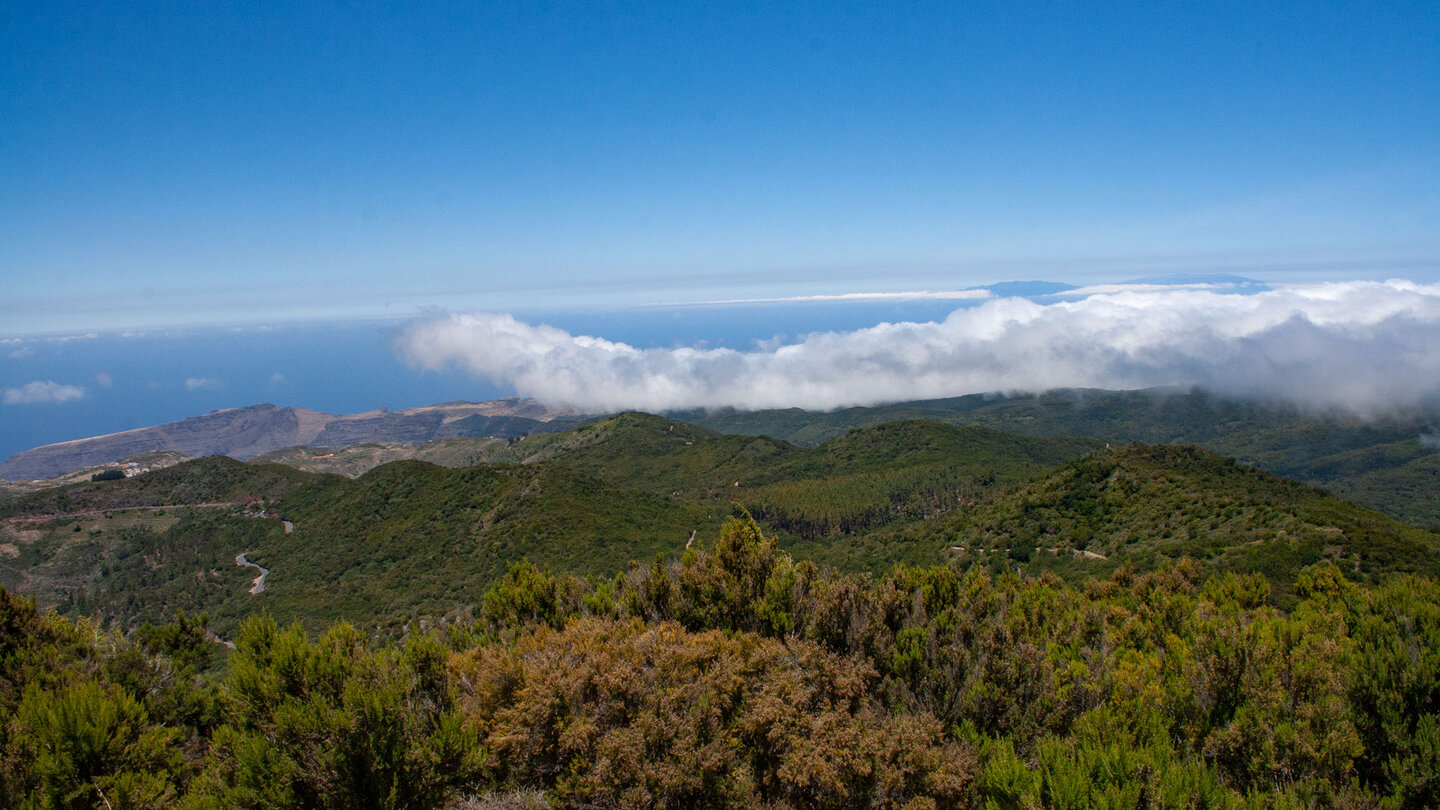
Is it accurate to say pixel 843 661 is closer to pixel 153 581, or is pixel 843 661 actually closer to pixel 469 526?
pixel 469 526

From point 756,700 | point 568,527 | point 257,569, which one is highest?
point 756,700

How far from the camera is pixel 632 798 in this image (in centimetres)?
819

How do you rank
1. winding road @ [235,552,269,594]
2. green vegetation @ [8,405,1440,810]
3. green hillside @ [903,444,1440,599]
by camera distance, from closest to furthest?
green vegetation @ [8,405,1440,810] → green hillside @ [903,444,1440,599] → winding road @ [235,552,269,594]

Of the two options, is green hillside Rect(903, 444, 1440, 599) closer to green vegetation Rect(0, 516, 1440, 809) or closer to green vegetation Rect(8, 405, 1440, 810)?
green vegetation Rect(8, 405, 1440, 810)

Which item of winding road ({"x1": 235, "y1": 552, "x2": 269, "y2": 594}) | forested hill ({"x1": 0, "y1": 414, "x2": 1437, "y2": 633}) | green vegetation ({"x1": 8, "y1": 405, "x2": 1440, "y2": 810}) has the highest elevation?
green vegetation ({"x1": 8, "y1": 405, "x2": 1440, "y2": 810})

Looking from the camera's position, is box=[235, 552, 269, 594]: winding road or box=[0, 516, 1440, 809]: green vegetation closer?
box=[0, 516, 1440, 809]: green vegetation

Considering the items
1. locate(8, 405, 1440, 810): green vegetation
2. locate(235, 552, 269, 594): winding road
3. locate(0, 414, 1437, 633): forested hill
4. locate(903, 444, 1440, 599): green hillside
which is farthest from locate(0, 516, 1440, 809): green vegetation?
locate(235, 552, 269, 594): winding road

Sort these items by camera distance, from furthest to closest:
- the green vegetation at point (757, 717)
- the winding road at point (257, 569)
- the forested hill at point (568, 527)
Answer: the winding road at point (257, 569)
the forested hill at point (568, 527)
the green vegetation at point (757, 717)

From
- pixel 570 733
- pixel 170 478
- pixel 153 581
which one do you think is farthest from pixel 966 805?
pixel 170 478

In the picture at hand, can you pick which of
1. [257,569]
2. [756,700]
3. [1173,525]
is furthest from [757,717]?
[257,569]

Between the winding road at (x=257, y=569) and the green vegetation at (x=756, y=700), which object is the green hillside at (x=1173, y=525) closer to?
the green vegetation at (x=756, y=700)

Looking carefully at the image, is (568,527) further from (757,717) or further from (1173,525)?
(757,717)

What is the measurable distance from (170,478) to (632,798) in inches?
5000

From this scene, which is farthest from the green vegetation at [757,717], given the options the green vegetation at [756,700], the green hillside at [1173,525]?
the green hillside at [1173,525]
